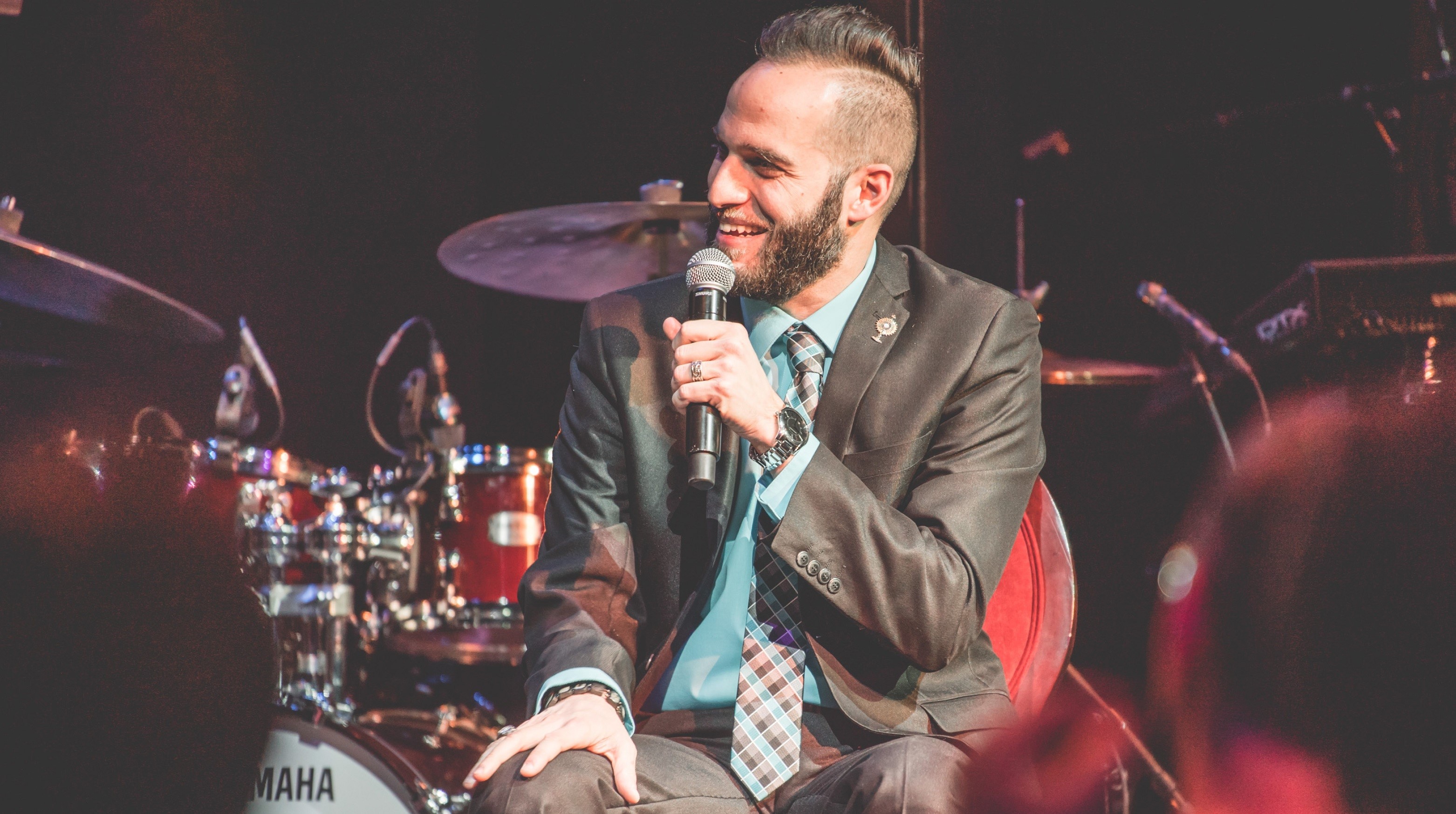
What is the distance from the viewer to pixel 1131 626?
4.11 m

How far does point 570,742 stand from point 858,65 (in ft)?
4.25

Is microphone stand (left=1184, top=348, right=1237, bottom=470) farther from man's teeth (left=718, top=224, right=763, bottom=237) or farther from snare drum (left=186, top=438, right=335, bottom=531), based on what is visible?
snare drum (left=186, top=438, right=335, bottom=531)

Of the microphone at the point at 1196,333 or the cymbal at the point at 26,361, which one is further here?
the cymbal at the point at 26,361

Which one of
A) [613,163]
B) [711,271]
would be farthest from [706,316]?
[613,163]

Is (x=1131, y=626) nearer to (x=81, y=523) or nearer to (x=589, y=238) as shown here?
(x=589, y=238)

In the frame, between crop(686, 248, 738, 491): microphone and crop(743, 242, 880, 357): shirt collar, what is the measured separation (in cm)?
15

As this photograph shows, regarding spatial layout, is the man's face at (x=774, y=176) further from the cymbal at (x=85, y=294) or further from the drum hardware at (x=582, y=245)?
the cymbal at (x=85, y=294)

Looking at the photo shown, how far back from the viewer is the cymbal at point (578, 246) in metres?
3.43

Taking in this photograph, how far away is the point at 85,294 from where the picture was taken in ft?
9.81

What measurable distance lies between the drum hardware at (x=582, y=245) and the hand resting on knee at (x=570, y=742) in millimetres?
2049

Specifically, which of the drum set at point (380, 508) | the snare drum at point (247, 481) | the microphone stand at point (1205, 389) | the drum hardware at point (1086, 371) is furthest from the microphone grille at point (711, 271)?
the microphone stand at point (1205, 389)

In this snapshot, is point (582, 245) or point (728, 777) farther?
point (582, 245)

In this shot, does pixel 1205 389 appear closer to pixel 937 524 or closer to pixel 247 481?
pixel 937 524

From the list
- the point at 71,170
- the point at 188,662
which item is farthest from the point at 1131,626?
the point at 71,170
